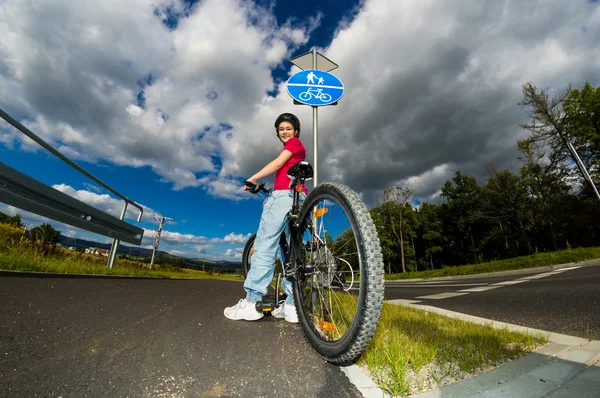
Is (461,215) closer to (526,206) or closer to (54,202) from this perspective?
(526,206)

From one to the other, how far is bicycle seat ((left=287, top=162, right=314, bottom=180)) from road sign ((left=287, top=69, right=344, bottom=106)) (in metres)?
1.47

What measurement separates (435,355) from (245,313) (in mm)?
1537

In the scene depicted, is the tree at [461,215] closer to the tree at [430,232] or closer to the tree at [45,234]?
the tree at [430,232]

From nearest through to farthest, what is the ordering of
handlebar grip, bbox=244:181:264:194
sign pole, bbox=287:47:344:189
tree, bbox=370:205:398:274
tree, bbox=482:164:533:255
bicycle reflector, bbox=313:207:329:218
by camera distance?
bicycle reflector, bbox=313:207:329:218 < handlebar grip, bbox=244:181:264:194 < sign pole, bbox=287:47:344:189 < tree, bbox=482:164:533:255 < tree, bbox=370:205:398:274

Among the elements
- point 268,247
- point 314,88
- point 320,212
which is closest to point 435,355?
point 320,212

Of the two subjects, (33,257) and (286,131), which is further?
(33,257)

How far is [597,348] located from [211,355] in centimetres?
256

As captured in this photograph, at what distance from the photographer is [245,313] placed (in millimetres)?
2314

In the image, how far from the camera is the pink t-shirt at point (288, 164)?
8.54 feet

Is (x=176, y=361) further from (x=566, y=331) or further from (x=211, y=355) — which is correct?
(x=566, y=331)

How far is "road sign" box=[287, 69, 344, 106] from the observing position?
3.57 metres

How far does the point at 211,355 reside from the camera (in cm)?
148

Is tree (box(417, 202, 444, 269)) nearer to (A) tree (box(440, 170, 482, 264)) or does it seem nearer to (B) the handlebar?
(A) tree (box(440, 170, 482, 264))

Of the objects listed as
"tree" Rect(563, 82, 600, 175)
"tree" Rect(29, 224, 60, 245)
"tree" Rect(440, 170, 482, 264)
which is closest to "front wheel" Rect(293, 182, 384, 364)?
"tree" Rect(29, 224, 60, 245)
